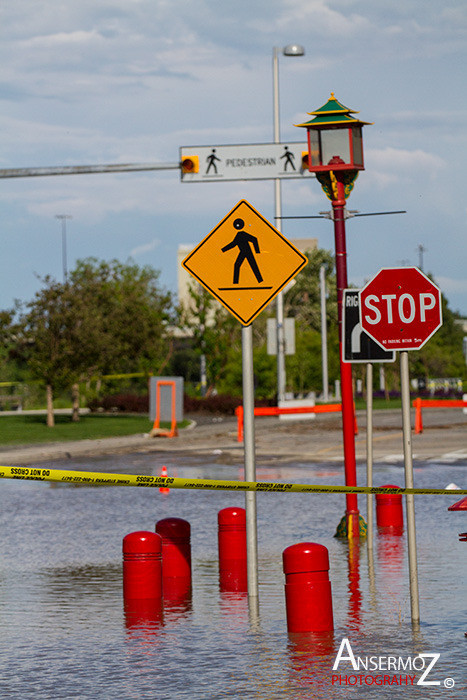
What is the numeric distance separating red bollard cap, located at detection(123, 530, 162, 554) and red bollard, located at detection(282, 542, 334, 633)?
4.83 feet

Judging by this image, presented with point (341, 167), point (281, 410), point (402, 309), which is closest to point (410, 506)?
point (402, 309)

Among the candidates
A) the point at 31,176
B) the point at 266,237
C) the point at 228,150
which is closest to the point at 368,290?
the point at 266,237

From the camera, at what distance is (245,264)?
942cm

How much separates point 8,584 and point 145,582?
5.48 ft

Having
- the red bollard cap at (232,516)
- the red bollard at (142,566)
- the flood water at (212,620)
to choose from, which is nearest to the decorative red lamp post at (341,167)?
the flood water at (212,620)

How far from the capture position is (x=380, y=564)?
1109 cm

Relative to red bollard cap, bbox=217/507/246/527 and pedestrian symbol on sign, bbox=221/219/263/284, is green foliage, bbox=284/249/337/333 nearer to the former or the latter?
red bollard cap, bbox=217/507/246/527

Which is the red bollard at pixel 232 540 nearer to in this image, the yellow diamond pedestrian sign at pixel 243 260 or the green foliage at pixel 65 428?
the yellow diamond pedestrian sign at pixel 243 260

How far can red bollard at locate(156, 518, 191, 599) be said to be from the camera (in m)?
10.4

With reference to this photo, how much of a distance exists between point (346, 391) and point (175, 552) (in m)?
3.02

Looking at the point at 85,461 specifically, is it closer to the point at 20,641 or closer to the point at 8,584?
the point at 8,584

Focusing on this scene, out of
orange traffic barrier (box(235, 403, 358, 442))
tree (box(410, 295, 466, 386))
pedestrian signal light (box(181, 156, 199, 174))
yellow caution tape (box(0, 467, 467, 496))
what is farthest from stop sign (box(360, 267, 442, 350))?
tree (box(410, 295, 466, 386))

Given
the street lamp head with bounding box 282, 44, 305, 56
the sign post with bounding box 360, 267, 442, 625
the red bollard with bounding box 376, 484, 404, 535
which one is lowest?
the red bollard with bounding box 376, 484, 404, 535

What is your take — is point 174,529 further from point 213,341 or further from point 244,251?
point 213,341
